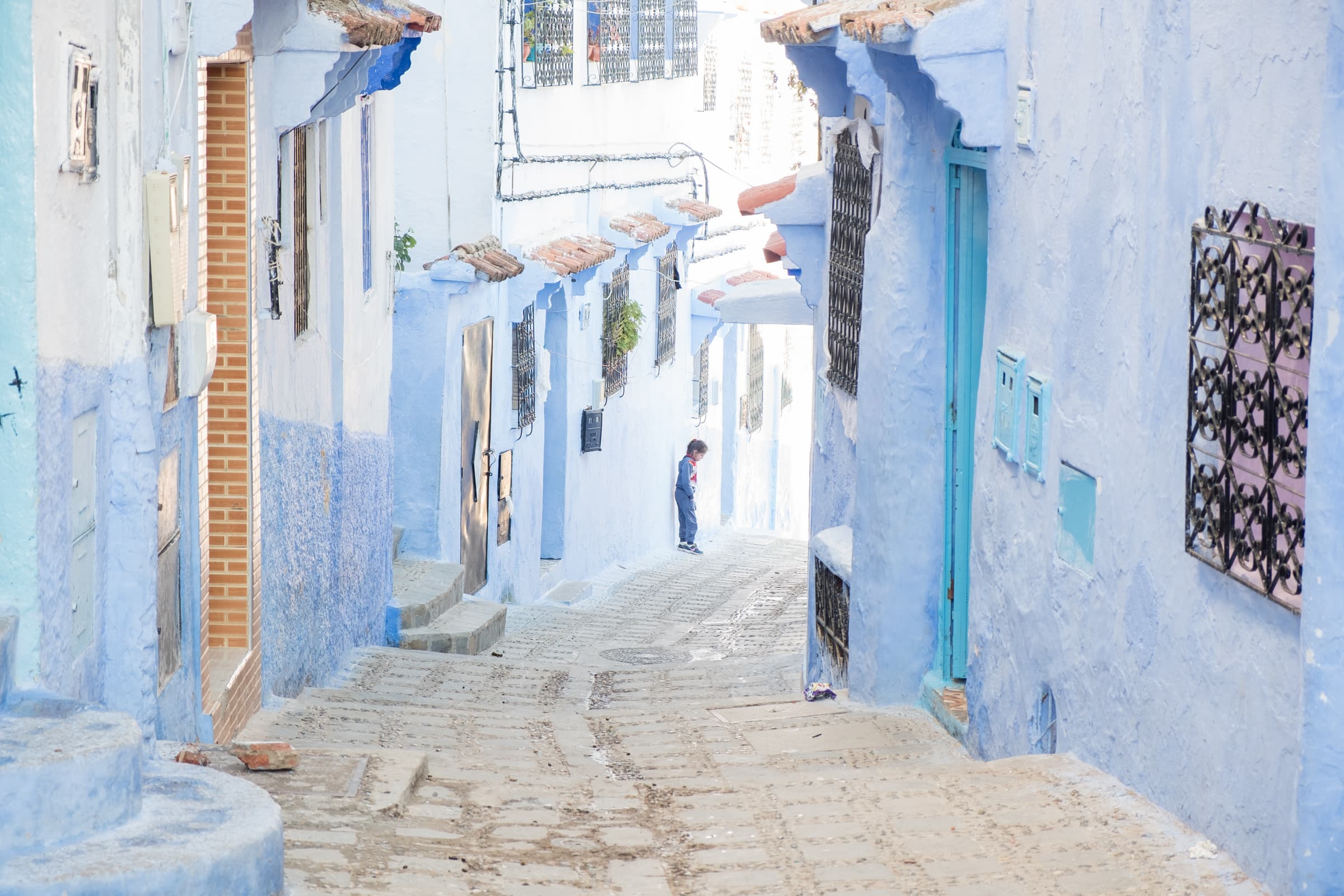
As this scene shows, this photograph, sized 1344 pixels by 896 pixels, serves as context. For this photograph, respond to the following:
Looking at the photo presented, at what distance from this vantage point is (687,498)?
74.9 feet

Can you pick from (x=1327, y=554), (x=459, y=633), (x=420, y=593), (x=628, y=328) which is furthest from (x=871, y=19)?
(x=628, y=328)

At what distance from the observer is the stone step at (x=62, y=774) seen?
4.06 m

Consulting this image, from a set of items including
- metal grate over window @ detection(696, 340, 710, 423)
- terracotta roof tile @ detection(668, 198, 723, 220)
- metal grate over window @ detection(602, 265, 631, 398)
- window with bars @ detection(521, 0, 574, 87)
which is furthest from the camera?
metal grate over window @ detection(696, 340, 710, 423)

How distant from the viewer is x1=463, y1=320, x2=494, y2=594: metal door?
1491 centimetres

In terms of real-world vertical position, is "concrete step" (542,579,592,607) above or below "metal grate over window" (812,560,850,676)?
below

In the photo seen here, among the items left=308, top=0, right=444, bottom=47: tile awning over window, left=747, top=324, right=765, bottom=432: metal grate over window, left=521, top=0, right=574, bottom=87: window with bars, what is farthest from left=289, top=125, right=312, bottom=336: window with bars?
left=747, top=324, right=765, bottom=432: metal grate over window

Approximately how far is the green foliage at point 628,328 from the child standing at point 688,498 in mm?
2405

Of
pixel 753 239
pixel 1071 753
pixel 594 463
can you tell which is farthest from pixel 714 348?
pixel 1071 753

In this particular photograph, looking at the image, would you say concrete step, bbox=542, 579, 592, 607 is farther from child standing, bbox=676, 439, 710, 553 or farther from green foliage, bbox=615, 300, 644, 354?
child standing, bbox=676, 439, 710, 553

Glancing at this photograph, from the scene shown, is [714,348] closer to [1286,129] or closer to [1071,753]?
[1071,753]

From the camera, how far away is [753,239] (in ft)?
97.1

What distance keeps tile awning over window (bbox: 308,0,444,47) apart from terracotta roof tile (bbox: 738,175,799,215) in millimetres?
2481

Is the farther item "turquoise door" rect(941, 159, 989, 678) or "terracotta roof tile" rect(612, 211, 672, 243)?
"terracotta roof tile" rect(612, 211, 672, 243)

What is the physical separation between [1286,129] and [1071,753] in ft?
8.81
